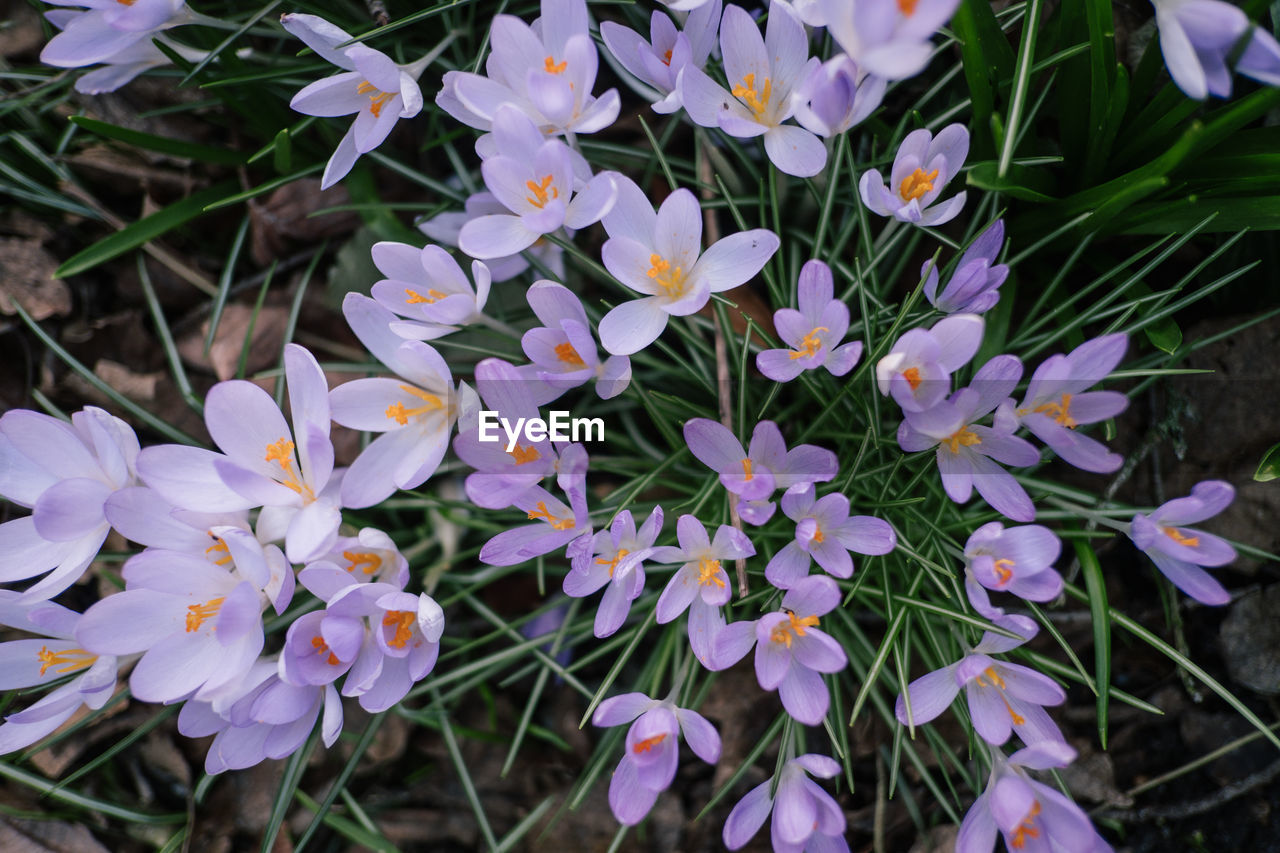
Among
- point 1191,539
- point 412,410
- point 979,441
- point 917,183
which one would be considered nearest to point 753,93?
point 917,183

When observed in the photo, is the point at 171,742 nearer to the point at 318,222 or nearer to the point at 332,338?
the point at 332,338

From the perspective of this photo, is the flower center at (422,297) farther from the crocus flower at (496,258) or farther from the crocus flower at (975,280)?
the crocus flower at (975,280)

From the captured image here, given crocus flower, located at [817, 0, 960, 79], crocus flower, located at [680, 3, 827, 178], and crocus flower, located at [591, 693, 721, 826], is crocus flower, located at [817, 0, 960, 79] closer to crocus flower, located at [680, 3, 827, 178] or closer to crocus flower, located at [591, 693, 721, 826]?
crocus flower, located at [680, 3, 827, 178]

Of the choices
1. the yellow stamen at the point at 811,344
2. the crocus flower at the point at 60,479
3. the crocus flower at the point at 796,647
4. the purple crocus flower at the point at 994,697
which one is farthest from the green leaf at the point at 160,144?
the purple crocus flower at the point at 994,697

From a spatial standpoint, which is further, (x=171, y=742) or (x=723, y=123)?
(x=171, y=742)

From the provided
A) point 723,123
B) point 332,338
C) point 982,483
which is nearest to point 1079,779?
point 982,483

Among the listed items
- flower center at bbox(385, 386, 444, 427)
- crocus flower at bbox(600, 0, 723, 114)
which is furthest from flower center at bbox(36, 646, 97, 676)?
crocus flower at bbox(600, 0, 723, 114)
